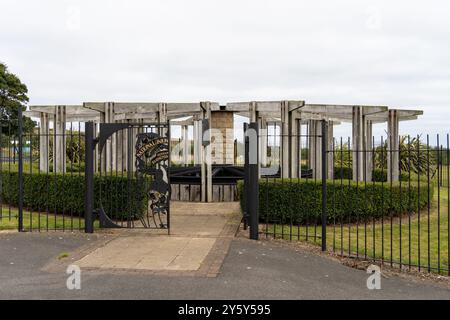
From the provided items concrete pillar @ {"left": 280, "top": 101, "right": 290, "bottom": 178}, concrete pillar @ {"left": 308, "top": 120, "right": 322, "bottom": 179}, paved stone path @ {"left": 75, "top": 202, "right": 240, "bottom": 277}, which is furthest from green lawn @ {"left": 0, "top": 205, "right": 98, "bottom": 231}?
concrete pillar @ {"left": 308, "top": 120, "right": 322, "bottom": 179}

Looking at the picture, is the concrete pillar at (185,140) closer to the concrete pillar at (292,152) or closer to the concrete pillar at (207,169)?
the concrete pillar at (207,169)

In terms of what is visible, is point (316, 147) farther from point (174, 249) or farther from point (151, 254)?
point (151, 254)

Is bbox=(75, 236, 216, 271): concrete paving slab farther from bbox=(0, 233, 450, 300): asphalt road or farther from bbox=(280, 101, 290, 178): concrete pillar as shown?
bbox=(280, 101, 290, 178): concrete pillar

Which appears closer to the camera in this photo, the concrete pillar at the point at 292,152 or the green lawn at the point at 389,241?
the green lawn at the point at 389,241

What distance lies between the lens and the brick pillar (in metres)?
16.5

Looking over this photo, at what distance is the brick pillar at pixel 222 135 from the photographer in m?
16.5

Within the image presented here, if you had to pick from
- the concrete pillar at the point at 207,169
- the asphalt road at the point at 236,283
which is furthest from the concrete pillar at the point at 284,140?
the asphalt road at the point at 236,283

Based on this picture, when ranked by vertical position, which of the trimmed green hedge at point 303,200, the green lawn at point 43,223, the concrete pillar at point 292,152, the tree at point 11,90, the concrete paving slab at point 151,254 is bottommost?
the concrete paving slab at point 151,254

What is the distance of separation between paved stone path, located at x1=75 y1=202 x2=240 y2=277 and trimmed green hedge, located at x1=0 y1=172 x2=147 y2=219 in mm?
832

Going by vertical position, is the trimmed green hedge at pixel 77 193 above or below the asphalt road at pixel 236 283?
above

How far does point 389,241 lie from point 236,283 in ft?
15.0

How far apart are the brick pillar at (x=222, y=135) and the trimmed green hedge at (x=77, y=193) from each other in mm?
7557

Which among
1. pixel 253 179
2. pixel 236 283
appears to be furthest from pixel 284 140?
pixel 236 283
